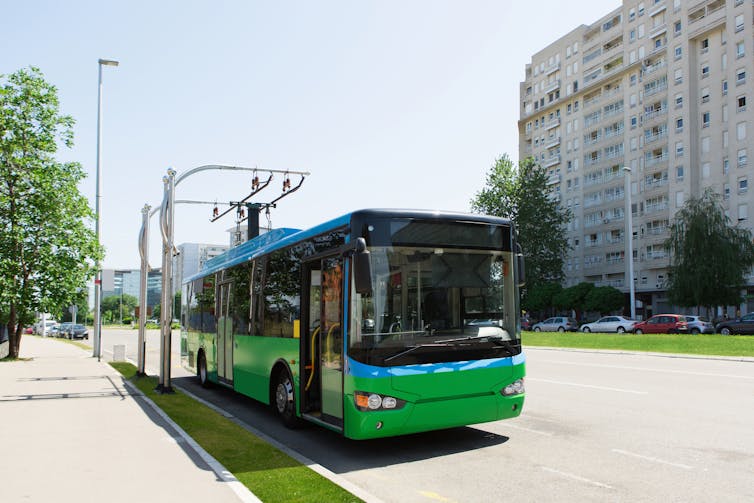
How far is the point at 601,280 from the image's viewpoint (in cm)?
7981

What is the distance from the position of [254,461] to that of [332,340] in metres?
1.68

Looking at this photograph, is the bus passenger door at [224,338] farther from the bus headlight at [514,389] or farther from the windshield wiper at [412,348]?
the bus headlight at [514,389]

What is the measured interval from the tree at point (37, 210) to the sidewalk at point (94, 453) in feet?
31.2

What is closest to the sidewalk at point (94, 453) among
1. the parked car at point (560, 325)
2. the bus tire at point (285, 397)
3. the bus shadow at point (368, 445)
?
the bus shadow at point (368, 445)

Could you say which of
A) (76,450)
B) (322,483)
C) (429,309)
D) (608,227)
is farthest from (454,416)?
(608,227)

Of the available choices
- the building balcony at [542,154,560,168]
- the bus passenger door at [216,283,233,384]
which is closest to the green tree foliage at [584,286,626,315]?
the building balcony at [542,154,560,168]

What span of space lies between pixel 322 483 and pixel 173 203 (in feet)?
32.5

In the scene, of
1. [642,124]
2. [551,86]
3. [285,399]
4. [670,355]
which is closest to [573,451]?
[285,399]

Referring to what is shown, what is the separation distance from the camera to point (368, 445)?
8.54m

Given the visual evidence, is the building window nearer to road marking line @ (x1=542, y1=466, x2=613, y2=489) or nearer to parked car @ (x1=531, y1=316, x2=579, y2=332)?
parked car @ (x1=531, y1=316, x2=579, y2=332)

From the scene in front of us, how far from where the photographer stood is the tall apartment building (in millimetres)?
61344

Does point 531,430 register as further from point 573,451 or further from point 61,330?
point 61,330

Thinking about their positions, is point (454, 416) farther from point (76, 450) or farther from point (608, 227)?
point (608, 227)

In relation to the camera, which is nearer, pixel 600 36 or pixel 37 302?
pixel 37 302
